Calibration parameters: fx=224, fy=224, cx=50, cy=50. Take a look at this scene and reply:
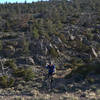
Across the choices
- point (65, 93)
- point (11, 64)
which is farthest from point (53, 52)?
point (65, 93)

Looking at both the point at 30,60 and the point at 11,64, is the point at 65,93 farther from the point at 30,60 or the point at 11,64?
the point at 30,60

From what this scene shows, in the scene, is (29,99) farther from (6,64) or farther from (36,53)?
(36,53)

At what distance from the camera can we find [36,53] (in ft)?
101

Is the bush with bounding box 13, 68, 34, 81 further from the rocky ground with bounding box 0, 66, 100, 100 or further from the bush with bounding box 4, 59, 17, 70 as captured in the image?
the rocky ground with bounding box 0, 66, 100, 100

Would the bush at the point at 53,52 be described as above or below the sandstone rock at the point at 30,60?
above

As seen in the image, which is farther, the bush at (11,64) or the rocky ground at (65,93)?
the bush at (11,64)

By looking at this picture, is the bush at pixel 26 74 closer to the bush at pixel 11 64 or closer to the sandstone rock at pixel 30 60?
the bush at pixel 11 64

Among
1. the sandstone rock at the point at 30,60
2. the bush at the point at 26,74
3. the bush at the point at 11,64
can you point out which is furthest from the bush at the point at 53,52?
the bush at the point at 26,74

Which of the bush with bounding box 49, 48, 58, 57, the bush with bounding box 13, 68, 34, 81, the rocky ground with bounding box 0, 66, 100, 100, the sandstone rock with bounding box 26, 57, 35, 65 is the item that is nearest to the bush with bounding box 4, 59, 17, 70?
the sandstone rock with bounding box 26, 57, 35, 65

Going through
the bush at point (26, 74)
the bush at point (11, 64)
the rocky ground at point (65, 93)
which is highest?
the rocky ground at point (65, 93)

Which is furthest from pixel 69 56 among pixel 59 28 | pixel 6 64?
pixel 59 28

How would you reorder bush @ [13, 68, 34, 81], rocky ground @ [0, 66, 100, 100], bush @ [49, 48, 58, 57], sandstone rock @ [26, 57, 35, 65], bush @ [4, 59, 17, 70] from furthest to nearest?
bush @ [49, 48, 58, 57]
sandstone rock @ [26, 57, 35, 65]
bush @ [4, 59, 17, 70]
bush @ [13, 68, 34, 81]
rocky ground @ [0, 66, 100, 100]

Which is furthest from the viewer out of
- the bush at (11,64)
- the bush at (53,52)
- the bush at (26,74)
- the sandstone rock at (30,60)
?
the bush at (53,52)

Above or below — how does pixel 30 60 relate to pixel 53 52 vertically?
below
